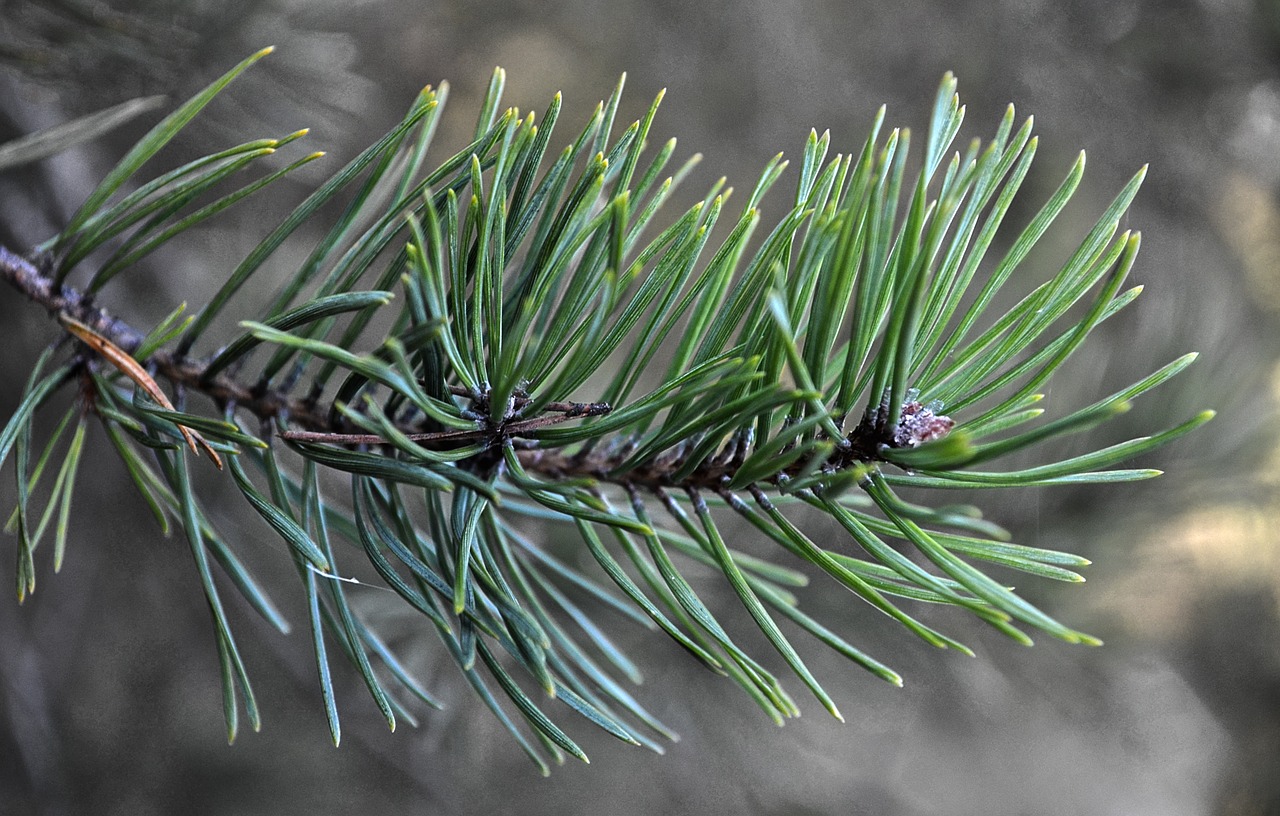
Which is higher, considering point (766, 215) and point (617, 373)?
point (766, 215)

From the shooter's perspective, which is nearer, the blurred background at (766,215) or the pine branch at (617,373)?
the pine branch at (617,373)

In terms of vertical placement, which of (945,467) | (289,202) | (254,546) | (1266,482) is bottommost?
(254,546)

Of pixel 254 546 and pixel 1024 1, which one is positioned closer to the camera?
pixel 254 546

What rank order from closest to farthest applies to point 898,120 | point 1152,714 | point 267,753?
point 267,753 → point 898,120 → point 1152,714

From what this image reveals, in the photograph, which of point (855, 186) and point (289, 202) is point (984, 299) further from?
point (289, 202)

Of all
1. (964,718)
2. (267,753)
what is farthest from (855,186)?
(964,718)

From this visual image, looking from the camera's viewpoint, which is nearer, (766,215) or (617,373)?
(617,373)

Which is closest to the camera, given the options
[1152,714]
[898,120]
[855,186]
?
[855,186]

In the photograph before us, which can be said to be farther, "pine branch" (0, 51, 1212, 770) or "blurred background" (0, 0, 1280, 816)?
"blurred background" (0, 0, 1280, 816)
